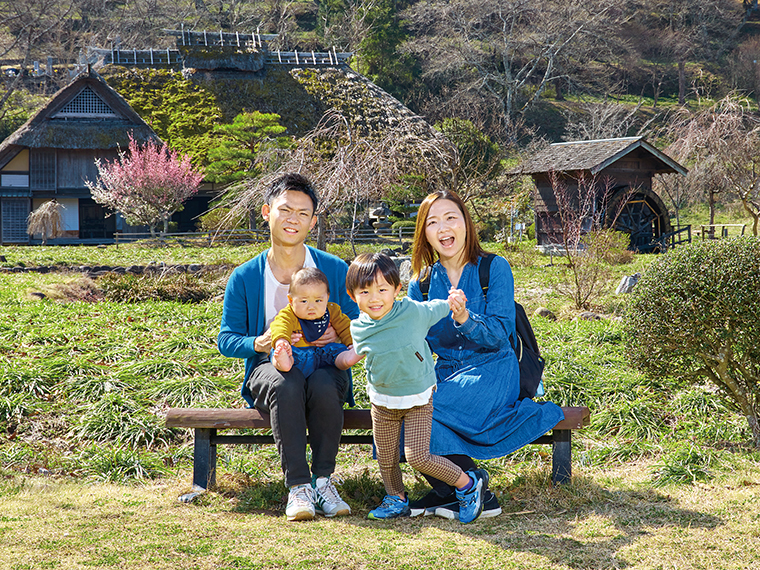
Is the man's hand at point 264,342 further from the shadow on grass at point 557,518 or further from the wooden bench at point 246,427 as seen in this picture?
the shadow on grass at point 557,518

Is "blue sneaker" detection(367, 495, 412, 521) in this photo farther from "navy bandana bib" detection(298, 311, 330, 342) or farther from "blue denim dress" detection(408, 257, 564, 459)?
"navy bandana bib" detection(298, 311, 330, 342)

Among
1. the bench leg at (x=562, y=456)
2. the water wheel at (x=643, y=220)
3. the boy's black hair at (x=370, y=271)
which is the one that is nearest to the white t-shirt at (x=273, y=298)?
the boy's black hair at (x=370, y=271)

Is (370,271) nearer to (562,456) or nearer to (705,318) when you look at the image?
(562,456)

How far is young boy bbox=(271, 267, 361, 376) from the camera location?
3.45 metres

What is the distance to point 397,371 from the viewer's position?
3219 millimetres

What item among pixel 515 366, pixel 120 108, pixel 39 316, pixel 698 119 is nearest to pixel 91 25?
pixel 120 108

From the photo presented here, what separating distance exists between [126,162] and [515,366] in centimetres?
2221

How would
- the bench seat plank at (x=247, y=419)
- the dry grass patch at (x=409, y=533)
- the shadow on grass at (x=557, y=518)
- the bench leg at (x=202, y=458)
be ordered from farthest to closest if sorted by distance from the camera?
1. the bench leg at (x=202, y=458)
2. the bench seat plank at (x=247, y=419)
3. the shadow on grass at (x=557, y=518)
4. the dry grass patch at (x=409, y=533)

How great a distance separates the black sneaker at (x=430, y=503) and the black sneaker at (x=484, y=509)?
0.07 ft

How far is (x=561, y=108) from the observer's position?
3959 centimetres

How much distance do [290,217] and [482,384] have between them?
138 cm

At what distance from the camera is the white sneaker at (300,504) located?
3.28 m

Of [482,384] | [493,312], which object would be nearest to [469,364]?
[482,384]

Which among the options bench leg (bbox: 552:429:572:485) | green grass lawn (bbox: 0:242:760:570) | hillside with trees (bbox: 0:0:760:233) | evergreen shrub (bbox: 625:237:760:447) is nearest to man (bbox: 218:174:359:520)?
green grass lawn (bbox: 0:242:760:570)
